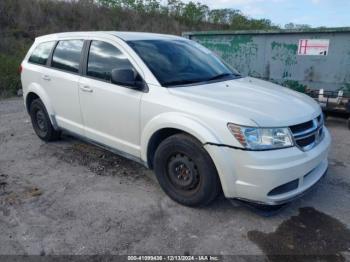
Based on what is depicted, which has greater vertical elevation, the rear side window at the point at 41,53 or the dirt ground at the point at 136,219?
the rear side window at the point at 41,53

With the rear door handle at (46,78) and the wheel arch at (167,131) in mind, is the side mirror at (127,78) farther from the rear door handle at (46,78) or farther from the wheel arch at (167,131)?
the rear door handle at (46,78)

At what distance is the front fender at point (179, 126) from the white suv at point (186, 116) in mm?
11

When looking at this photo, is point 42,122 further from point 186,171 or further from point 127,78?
point 186,171

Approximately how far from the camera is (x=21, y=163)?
4.49 m

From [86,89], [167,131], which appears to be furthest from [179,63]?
[86,89]

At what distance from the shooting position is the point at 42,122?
5.21 m

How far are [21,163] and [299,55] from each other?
5559 millimetres

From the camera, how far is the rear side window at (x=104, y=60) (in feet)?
12.1

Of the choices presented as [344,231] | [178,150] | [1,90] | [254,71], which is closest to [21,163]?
[178,150]

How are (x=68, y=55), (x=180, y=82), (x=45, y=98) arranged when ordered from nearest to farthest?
1. (x=180, y=82)
2. (x=68, y=55)
3. (x=45, y=98)

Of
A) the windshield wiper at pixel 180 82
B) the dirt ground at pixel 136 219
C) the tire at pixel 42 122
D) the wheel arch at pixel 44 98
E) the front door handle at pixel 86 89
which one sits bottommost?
the dirt ground at pixel 136 219

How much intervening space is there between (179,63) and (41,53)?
8.06 feet

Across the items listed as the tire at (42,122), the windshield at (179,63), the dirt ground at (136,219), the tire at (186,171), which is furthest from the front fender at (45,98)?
the tire at (186,171)

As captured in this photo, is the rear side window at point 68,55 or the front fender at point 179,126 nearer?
the front fender at point 179,126
